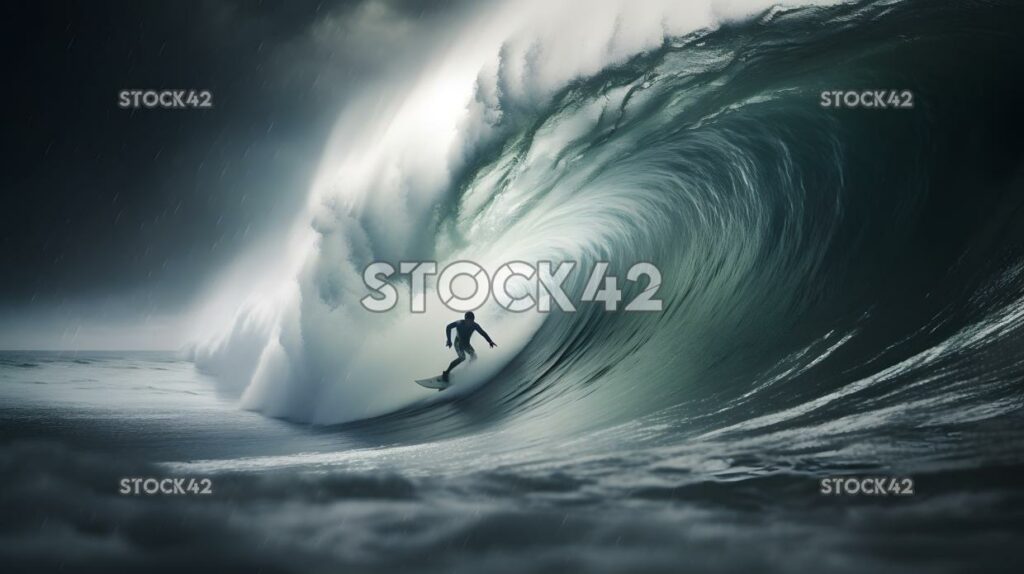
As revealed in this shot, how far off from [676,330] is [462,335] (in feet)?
4.58

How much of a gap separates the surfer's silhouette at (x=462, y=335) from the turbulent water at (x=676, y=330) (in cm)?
10

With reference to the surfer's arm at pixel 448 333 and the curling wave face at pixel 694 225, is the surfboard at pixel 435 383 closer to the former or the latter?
the curling wave face at pixel 694 225

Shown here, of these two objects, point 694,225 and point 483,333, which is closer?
point 483,333

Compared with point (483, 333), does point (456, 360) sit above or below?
below

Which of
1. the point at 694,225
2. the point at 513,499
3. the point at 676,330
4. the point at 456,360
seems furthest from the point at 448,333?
the point at 694,225

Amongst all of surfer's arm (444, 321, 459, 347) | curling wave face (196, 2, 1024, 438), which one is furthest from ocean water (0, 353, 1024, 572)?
surfer's arm (444, 321, 459, 347)

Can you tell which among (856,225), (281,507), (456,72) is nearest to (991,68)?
(856,225)

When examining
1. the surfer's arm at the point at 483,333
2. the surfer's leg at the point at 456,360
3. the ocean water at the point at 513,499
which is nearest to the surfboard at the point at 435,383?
the surfer's leg at the point at 456,360

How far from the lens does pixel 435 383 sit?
17.9ft

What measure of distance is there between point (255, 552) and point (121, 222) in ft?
8.27

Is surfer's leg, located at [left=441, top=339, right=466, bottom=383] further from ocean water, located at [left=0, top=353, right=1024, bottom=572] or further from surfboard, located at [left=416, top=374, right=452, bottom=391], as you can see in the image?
ocean water, located at [left=0, top=353, right=1024, bottom=572]

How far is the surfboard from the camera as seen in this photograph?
5.45 metres

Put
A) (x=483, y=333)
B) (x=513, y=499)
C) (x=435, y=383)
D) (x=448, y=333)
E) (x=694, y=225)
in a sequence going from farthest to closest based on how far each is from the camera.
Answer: (x=694, y=225)
(x=435, y=383)
(x=448, y=333)
(x=483, y=333)
(x=513, y=499)

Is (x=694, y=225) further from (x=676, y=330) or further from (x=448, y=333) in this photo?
(x=448, y=333)
